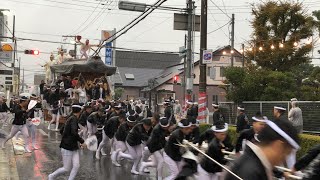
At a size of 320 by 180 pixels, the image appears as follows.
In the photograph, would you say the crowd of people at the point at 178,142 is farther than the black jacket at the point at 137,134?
No

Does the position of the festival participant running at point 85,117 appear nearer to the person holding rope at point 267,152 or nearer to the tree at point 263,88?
the tree at point 263,88

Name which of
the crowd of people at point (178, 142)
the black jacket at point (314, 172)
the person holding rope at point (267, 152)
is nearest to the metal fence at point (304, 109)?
the crowd of people at point (178, 142)

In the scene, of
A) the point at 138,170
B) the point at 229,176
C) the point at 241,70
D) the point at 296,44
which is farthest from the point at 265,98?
the point at 229,176

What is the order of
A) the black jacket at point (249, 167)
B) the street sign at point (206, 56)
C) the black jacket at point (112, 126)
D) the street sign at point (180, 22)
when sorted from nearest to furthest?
the black jacket at point (249, 167)
the black jacket at point (112, 126)
the street sign at point (206, 56)
the street sign at point (180, 22)

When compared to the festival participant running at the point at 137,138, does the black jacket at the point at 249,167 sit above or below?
above

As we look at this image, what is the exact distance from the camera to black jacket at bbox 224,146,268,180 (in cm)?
279

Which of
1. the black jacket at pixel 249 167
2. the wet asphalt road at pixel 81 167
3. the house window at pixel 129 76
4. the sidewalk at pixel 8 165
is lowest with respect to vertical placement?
the wet asphalt road at pixel 81 167

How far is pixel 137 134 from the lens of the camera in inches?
432

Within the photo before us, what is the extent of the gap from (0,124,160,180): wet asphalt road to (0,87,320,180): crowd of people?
333mm

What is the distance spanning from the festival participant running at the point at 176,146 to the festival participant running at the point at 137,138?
2185mm

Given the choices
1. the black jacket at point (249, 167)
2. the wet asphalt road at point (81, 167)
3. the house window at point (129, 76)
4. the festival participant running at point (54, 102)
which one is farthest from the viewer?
the house window at point (129, 76)

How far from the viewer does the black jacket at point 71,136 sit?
8531 mm

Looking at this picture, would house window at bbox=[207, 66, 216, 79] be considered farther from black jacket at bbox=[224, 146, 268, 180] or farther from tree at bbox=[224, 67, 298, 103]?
black jacket at bbox=[224, 146, 268, 180]

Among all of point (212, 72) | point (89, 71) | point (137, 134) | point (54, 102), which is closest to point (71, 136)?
point (137, 134)
